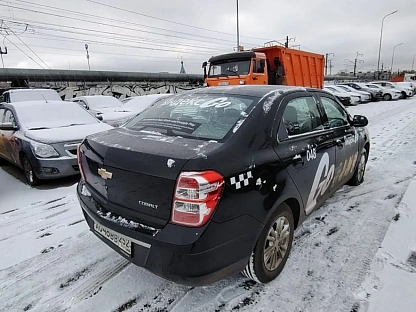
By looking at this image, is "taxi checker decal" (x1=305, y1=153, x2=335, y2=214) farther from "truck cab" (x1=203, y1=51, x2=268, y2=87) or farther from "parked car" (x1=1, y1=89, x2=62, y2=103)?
"parked car" (x1=1, y1=89, x2=62, y2=103)

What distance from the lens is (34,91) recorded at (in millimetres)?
10812

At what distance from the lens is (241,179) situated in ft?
6.24

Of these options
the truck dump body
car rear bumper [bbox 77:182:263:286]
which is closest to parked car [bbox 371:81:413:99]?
the truck dump body

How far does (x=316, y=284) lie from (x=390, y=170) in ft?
12.4

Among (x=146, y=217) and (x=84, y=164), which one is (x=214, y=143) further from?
(x=84, y=164)

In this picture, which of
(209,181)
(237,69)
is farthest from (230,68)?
(209,181)

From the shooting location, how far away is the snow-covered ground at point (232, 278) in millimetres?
2177

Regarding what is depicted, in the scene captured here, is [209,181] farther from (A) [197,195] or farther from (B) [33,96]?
(B) [33,96]

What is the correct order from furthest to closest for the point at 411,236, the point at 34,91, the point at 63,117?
the point at 34,91
the point at 63,117
the point at 411,236

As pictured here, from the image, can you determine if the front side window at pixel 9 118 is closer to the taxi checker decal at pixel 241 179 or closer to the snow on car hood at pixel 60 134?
the snow on car hood at pixel 60 134

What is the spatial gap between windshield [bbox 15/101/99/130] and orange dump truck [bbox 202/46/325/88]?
6490 millimetres

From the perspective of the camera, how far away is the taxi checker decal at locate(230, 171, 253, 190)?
1.86 m

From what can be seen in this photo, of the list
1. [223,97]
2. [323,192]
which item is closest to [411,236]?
[323,192]

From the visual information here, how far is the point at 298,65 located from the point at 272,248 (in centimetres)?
1311
